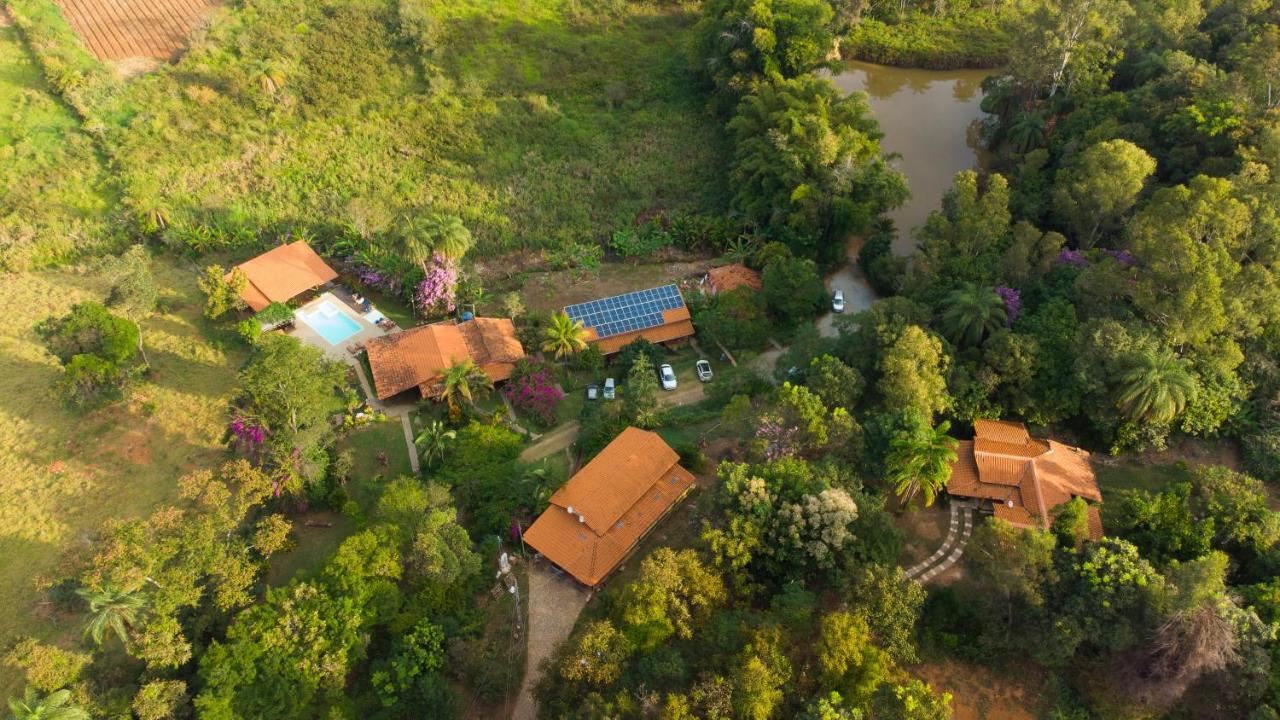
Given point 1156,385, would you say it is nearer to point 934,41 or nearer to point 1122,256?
point 1122,256

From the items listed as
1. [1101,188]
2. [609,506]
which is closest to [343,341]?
[609,506]

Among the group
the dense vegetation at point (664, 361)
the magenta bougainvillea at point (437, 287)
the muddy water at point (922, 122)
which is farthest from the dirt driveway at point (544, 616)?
the muddy water at point (922, 122)

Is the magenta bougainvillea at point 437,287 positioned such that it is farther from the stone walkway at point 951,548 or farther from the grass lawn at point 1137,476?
the grass lawn at point 1137,476

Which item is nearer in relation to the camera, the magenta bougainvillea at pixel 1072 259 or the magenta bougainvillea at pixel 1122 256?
the magenta bougainvillea at pixel 1122 256

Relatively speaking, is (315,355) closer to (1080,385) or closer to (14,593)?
(14,593)

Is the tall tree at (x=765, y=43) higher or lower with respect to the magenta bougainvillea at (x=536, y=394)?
higher

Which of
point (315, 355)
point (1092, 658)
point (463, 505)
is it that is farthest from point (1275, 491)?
point (315, 355)

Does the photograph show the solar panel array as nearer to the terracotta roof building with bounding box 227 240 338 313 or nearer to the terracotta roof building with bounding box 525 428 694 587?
the terracotta roof building with bounding box 525 428 694 587

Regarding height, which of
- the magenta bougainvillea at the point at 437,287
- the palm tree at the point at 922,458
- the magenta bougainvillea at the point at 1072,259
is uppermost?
the magenta bougainvillea at the point at 1072,259
